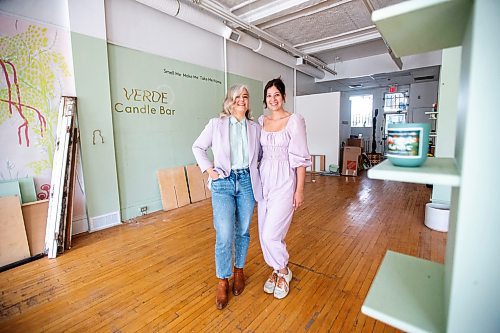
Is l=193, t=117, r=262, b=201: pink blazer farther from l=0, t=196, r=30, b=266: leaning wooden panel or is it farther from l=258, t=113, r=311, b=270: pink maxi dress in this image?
l=0, t=196, r=30, b=266: leaning wooden panel

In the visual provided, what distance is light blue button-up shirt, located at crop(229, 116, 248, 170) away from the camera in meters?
1.81

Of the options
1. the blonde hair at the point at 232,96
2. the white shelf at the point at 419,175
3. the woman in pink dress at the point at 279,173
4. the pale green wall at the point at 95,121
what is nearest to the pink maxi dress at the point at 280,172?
the woman in pink dress at the point at 279,173

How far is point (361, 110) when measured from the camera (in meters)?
12.1

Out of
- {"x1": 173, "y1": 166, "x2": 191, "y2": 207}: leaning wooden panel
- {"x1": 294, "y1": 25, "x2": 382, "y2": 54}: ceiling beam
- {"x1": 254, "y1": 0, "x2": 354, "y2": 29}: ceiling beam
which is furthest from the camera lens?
{"x1": 294, "y1": 25, "x2": 382, "y2": 54}: ceiling beam

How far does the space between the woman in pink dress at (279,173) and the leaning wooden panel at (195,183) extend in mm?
2721

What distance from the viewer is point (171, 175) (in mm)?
4227

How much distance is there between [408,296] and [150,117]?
3.88 m

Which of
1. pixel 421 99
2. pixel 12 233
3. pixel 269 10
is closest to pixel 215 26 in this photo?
pixel 269 10

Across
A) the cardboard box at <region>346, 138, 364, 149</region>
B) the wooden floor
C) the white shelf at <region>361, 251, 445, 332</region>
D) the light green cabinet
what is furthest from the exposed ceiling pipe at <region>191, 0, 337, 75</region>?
the white shelf at <region>361, 251, 445, 332</region>

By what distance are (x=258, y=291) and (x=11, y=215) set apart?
2.43m

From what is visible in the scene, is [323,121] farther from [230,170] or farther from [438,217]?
[230,170]

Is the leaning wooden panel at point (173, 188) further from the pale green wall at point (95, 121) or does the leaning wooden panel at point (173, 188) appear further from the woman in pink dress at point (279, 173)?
the woman in pink dress at point (279, 173)

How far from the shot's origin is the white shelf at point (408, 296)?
71 cm

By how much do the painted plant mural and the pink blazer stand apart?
2.14 metres
